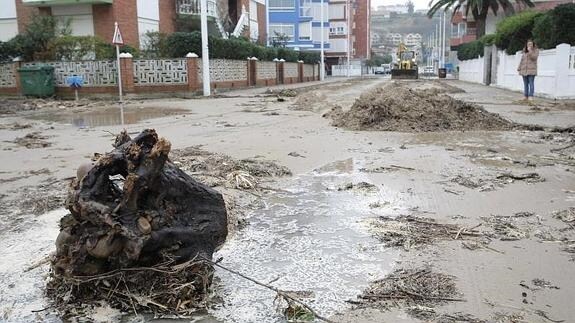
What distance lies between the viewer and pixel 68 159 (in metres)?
8.15

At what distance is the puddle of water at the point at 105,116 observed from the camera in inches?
542

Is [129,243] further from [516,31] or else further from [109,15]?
[109,15]

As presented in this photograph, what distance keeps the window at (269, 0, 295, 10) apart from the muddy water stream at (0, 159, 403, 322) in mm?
73223

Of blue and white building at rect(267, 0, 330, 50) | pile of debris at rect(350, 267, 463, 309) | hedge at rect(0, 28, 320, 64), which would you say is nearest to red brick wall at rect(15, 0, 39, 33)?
hedge at rect(0, 28, 320, 64)

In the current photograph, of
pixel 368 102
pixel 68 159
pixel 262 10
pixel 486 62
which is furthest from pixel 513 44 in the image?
pixel 262 10

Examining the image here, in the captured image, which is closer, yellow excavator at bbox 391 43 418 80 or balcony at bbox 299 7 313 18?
yellow excavator at bbox 391 43 418 80

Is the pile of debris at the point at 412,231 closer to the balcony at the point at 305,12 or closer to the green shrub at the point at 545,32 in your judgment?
the green shrub at the point at 545,32

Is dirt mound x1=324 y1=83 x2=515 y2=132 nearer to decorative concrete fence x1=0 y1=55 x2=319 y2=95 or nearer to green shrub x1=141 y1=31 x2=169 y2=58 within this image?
decorative concrete fence x1=0 y1=55 x2=319 y2=95

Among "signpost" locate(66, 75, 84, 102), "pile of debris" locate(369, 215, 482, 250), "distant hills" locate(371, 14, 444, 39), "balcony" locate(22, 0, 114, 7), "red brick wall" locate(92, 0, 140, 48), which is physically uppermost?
"distant hills" locate(371, 14, 444, 39)

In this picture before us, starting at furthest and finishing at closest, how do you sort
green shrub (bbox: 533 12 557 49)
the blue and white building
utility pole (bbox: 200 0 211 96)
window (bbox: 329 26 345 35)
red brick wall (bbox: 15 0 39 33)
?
1. window (bbox: 329 26 345 35)
2. the blue and white building
3. red brick wall (bbox: 15 0 39 33)
4. utility pole (bbox: 200 0 211 96)
5. green shrub (bbox: 533 12 557 49)

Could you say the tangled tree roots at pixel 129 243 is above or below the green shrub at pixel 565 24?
below

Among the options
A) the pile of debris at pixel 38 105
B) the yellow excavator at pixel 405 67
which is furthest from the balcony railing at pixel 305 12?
the pile of debris at pixel 38 105

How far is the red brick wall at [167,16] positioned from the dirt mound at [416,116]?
80.2 feet

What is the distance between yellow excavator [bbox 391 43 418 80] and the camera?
5172 cm
